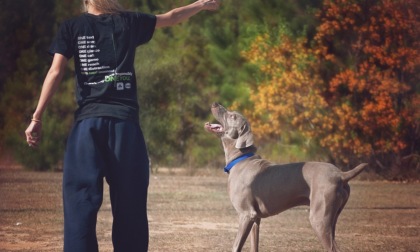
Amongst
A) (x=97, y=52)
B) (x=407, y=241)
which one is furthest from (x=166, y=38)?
(x=97, y=52)

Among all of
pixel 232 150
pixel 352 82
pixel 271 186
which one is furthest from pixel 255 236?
pixel 352 82

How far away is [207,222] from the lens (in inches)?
508

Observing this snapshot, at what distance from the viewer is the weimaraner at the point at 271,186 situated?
25.3ft

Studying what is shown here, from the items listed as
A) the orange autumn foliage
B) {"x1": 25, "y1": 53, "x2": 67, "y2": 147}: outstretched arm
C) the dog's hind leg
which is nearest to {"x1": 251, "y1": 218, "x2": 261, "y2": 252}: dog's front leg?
the dog's hind leg

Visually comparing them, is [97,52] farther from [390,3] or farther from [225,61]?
[225,61]

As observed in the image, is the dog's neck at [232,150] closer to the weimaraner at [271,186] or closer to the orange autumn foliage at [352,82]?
the weimaraner at [271,186]

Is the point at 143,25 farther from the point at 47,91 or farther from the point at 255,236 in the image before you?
the point at 255,236

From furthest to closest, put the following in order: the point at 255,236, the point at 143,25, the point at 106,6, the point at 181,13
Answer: the point at 255,236 < the point at 181,13 < the point at 143,25 < the point at 106,6

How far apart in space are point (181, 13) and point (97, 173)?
1248 millimetres

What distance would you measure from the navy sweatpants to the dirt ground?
3.79 meters

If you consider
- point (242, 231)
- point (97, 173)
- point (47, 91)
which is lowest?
point (242, 231)

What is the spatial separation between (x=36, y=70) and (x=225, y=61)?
8.04 m

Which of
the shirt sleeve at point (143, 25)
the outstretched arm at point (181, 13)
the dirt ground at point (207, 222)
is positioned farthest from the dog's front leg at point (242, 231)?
the shirt sleeve at point (143, 25)

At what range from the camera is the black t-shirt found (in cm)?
554
